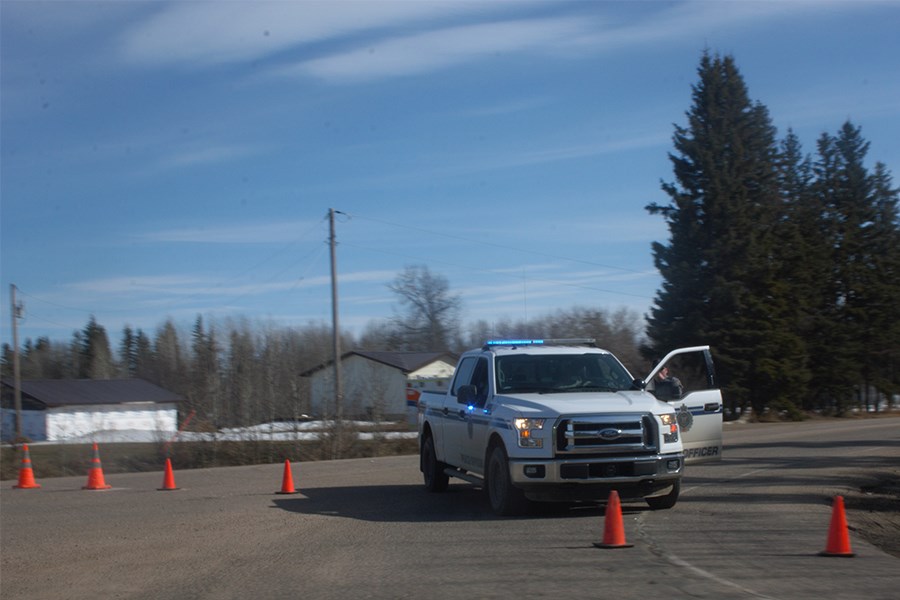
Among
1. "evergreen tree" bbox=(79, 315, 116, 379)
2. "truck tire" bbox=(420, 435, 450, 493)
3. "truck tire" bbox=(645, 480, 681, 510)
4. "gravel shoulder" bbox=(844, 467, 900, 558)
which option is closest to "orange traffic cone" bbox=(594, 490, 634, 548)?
"gravel shoulder" bbox=(844, 467, 900, 558)

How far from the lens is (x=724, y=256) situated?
163ft

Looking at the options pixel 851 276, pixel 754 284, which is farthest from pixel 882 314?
pixel 754 284

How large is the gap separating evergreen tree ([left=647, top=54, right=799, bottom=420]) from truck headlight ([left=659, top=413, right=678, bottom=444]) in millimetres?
37578

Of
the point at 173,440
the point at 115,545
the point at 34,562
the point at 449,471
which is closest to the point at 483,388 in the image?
the point at 449,471

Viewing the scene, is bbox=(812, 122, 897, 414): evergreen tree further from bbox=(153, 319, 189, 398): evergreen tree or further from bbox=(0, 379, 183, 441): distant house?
bbox=(153, 319, 189, 398): evergreen tree

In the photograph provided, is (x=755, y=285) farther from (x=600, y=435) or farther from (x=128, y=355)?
(x=128, y=355)

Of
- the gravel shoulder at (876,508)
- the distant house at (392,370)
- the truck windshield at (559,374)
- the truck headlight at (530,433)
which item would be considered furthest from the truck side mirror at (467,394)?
the distant house at (392,370)

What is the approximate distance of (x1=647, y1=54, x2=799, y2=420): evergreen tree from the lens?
4859 centimetres

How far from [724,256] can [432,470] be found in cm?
3769

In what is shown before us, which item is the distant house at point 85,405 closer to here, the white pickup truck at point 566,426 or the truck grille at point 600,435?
the white pickup truck at point 566,426

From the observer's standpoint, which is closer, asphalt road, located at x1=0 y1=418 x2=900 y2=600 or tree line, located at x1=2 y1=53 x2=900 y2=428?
asphalt road, located at x1=0 y1=418 x2=900 y2=600

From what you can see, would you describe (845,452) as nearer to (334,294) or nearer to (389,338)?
(334,294)

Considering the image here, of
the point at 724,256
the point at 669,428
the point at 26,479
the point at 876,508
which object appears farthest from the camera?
the point at 724,256

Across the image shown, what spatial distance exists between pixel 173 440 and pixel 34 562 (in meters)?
19.2
